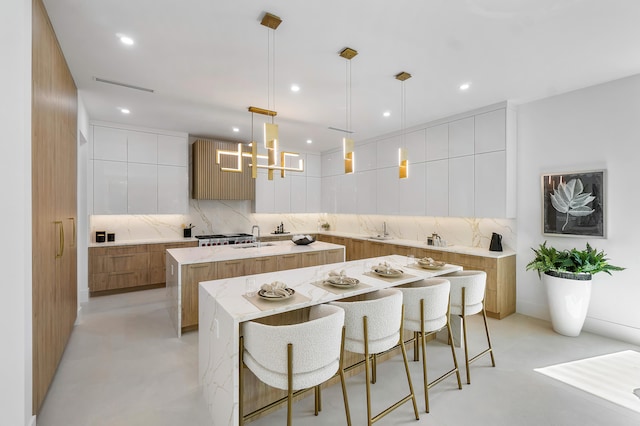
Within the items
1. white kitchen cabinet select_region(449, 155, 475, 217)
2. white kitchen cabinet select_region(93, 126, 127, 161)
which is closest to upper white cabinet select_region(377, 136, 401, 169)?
white kitchen cabinet select_region(449, 155, 475, 217)

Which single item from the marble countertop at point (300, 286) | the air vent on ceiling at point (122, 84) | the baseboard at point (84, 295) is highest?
the air vent on ceiling at point (122, 84)

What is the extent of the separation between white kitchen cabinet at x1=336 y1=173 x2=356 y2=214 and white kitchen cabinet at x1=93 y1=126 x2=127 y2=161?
14.5ft

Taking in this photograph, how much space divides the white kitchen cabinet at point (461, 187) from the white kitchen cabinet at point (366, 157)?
1.79m

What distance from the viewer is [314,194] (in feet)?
25.1

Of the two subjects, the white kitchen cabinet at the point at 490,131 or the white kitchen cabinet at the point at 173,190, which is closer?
the white kitchen cabinet at the point at 490,131

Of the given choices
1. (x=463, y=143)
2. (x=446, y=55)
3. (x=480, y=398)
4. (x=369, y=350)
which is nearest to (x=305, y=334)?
(x=369, y=350)

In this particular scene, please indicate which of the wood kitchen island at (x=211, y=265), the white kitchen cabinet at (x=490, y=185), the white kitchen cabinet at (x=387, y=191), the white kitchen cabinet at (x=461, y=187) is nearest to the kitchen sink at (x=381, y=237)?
the white kitchen cabinet at (x=387, y=191)

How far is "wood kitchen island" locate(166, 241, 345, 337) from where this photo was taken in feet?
11.1

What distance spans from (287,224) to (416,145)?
12.3 ft

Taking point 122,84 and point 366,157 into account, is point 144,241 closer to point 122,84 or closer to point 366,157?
point 122,84

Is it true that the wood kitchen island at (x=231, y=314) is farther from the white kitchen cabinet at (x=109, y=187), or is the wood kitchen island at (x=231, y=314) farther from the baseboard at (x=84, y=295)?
the white kitchen cabinet at (x=109, y=187)

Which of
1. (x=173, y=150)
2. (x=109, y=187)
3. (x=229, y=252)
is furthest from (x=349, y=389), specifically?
(x=173, y=150)

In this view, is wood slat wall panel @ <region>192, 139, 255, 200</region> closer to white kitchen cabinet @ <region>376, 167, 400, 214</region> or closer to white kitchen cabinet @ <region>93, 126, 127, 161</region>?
white kitchen cabinet @ <region>93, 126, 127, 161</region>

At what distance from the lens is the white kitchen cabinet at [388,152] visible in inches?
225
